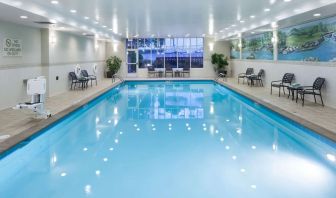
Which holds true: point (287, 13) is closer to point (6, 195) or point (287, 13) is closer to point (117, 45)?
point (6, 195)

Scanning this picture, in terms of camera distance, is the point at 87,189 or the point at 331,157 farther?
the point at 331,157

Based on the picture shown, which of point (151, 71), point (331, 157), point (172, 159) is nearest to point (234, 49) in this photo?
point (151, 71)

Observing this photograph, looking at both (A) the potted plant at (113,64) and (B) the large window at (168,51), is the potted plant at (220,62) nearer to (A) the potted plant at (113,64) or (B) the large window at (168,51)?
(B) the large window at (168,51)

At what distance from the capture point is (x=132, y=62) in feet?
74.9

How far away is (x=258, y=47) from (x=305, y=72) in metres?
5.32

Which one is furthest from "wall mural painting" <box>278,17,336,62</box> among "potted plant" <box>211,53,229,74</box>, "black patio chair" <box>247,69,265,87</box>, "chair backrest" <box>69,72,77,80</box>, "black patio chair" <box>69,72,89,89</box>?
"chair backrest" <box>69,72,77,80</box>

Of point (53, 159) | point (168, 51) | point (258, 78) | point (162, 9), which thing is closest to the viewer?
point (53, 159)

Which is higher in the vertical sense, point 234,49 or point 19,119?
point 234,49

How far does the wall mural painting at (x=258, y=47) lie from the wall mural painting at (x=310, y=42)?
1.35m

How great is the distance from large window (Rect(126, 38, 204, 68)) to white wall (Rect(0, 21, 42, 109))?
12135mm

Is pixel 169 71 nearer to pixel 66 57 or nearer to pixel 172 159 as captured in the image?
pixel 66 57

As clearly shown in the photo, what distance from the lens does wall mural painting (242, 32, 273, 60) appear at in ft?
46.6

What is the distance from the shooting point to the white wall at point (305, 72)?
8.93 metres

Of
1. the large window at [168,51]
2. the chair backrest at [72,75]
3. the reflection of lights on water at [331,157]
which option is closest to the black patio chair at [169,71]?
the large window at [168,51]
